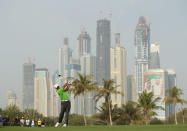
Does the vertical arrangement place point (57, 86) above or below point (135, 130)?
above

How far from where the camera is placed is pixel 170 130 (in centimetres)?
1476

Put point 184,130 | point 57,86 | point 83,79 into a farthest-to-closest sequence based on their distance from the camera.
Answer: point 83,79
point 57,86
point 184,130

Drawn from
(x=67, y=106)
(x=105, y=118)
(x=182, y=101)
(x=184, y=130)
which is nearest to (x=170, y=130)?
(x=184, y=130)

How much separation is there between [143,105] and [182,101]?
1544cm

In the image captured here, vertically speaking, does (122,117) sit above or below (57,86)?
below

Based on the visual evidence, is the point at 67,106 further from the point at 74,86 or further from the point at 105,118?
the point at 105,118

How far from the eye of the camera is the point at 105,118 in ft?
255

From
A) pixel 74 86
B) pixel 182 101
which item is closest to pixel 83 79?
pixel 74 86

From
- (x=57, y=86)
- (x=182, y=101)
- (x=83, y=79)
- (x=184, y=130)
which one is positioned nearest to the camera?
(x=184, y=130)

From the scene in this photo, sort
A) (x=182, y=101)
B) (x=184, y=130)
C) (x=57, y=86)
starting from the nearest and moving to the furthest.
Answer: (x=184, y=130) → (x=57, y=86) → (x=182, y=101)

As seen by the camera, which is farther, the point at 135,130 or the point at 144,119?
the point at 144,119

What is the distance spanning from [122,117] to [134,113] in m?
2.74

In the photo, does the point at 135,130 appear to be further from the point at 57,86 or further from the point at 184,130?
the point at 57,86

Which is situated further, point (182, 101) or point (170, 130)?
point (182, 101)
